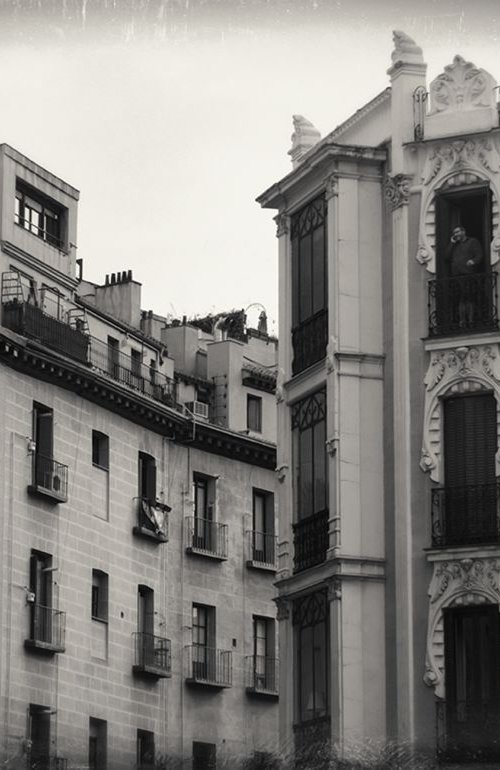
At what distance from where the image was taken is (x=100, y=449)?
267ft

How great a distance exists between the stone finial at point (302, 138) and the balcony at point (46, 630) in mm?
19421

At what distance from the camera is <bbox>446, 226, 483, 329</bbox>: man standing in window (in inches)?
2238

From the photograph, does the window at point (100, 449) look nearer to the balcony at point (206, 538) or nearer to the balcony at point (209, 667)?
the balcony at point (206, 538)

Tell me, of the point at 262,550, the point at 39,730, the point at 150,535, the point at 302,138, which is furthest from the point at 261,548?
the point at 302,138

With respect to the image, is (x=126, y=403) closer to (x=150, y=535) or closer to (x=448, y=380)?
(x=150, y=535)

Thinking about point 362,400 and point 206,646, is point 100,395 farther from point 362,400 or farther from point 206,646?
point 362,400

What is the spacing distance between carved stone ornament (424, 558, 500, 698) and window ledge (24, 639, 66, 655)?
22.5 m

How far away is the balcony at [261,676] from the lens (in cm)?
8456

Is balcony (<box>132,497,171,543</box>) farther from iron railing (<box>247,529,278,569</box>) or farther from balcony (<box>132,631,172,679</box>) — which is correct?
iron railing (<box>247,529,278,569</box>)

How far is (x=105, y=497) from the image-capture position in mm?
80562

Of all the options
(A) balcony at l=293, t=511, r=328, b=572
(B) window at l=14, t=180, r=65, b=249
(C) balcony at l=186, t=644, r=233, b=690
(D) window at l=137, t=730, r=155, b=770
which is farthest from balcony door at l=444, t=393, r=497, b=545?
(C) balcony at l=186, t=644, r=233, b=690

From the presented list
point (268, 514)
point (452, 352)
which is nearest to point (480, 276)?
point (452, 352)

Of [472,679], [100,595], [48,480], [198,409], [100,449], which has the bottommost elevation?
[472,679]

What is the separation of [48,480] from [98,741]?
816 centimetres
